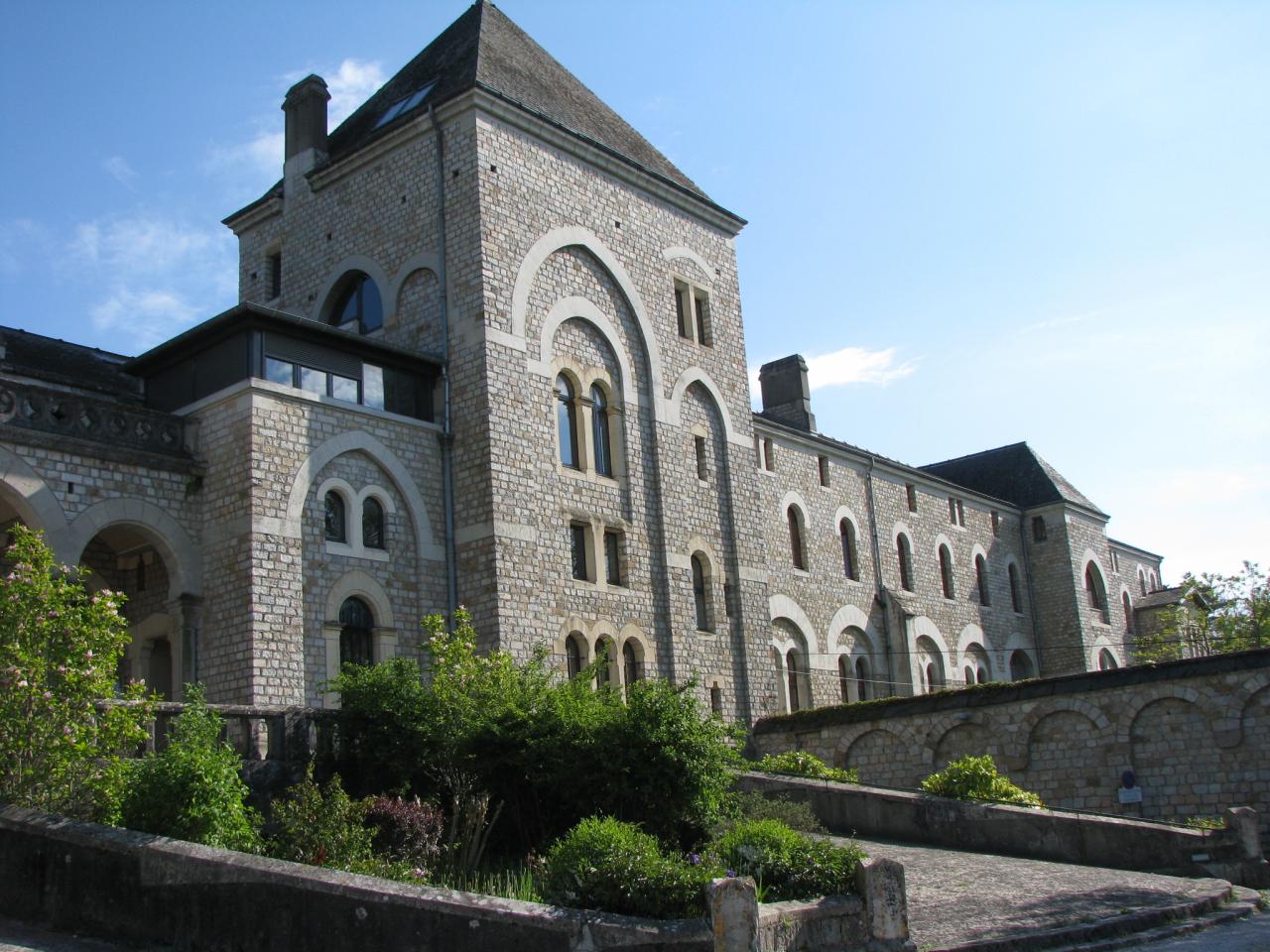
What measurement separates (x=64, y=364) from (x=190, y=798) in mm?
13829

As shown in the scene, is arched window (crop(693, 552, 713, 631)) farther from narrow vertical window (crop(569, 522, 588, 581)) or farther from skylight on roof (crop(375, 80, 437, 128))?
skylight on roof (crop(375, 80, 437, 128))

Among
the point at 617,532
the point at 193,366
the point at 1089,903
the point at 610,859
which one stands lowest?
the point at 1089,903

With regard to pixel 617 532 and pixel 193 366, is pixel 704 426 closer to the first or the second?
pixel 617 532

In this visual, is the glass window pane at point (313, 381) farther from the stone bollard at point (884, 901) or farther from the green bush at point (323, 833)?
the stone bollard at point (884, 901)

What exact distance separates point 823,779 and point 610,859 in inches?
393

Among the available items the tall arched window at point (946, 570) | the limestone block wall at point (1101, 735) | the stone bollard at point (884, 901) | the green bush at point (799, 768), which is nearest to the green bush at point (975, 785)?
the green bush at point (799, 768)

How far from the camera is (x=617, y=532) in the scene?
2430 centimetres

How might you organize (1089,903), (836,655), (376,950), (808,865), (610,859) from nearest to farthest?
(376,950) → (610,859) → (808,865) → (1089,903) → (836,655)

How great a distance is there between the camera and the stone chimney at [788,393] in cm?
3675

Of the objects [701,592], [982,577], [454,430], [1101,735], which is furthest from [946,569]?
[454,430]

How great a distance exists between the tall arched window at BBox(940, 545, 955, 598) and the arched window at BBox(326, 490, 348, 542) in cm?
2274

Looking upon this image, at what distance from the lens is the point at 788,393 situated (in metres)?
37.4

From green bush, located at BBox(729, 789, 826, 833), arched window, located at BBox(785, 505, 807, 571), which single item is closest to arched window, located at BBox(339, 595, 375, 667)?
green bush, located at BBox(729, 789, 826, 833)

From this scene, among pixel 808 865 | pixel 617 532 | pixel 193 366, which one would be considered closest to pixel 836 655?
pixel 617 532
